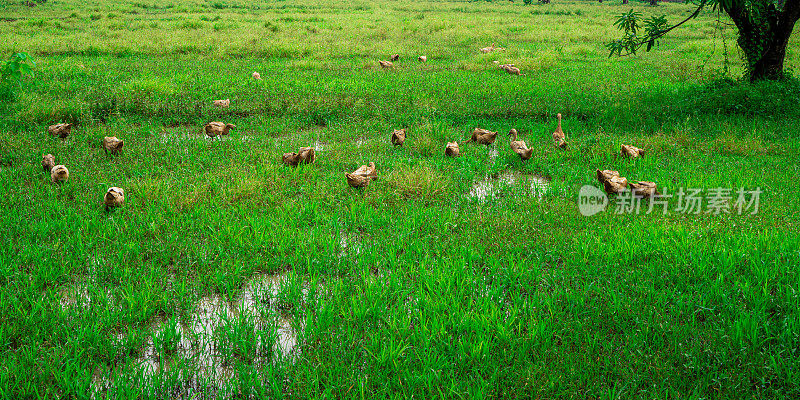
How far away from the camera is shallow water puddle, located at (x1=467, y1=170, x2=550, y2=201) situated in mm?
4656

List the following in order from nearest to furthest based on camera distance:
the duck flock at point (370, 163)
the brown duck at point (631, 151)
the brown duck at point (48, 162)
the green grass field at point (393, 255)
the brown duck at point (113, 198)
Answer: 1. the green grass field at point (393, 255)
2. the brown duck at point (113, 198)
3. the duck flock at point (370, 163)
4. the brown duck at point (48, 162)
5. the brown duck at point (631, 151)

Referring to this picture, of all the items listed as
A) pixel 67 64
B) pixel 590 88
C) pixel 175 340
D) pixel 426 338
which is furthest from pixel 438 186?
pixel 67 64

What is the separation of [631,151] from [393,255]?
339 cm

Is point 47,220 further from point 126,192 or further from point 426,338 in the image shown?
point 426,338

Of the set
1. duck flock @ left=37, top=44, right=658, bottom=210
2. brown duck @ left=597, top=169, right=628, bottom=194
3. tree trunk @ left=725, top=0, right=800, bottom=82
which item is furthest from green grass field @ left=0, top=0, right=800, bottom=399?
tree trunk @ left=725, top=0, right=800, bottom=82

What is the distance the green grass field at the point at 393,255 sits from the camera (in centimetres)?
238

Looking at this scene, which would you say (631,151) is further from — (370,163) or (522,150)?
(370,163)

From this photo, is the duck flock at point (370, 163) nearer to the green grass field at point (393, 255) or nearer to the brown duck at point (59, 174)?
the brown duck at point (59, 174)

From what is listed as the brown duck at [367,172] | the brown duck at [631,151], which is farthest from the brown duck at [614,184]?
the brown duck at [367,172]

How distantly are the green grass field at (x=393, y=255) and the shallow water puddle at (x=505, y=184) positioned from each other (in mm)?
32

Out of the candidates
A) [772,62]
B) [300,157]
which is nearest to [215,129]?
[300,157]

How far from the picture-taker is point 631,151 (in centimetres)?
537

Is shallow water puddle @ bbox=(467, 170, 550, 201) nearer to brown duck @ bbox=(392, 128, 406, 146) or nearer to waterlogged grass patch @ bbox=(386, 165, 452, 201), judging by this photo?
waterlogged grass patch @ bbox=(386, 165, 452, 201)

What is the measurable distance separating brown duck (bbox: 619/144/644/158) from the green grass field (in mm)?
100
